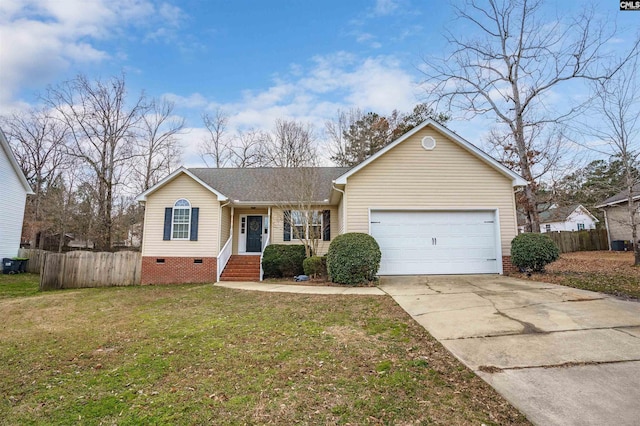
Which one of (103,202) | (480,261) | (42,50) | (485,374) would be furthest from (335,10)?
(103,202)

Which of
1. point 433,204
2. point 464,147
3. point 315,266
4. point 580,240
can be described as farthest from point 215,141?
point 580,240

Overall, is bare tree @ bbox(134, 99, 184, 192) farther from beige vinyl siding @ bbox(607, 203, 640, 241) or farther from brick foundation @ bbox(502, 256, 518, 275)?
beige vinyl siding @ bbox(607, 203, 640, 241)

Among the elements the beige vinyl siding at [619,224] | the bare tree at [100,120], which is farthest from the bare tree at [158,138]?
the beige vinyl siding at [619,224]

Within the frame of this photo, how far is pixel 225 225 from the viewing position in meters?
14.1

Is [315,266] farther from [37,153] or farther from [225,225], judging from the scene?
[37,153]

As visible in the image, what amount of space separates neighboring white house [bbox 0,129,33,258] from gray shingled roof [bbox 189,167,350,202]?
9.86 m

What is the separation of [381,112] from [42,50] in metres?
22.1

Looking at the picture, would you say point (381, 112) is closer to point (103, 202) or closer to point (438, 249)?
point (438, 249)

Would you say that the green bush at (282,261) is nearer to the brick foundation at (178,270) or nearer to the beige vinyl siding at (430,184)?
the brick foundation at (178,270)

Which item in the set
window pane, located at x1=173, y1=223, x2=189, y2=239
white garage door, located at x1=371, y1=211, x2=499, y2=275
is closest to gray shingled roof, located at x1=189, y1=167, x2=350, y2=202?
window pane, located at x1=173, y1=223, x2=189, y2=239

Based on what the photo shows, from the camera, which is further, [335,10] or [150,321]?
[335,10]

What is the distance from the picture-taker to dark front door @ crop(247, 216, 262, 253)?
15031 millimetres

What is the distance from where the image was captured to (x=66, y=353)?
4.80 m

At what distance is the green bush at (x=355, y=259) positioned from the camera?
32.0 feet
